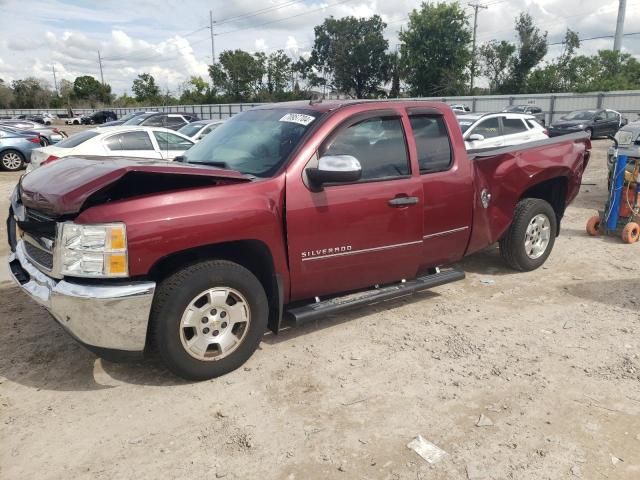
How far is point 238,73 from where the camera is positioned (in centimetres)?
6956

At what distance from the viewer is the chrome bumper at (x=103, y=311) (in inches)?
117

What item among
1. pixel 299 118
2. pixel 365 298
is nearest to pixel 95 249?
pixel 299 118

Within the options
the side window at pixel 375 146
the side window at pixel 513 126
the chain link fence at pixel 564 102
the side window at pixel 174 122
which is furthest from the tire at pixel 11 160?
the side window at pixel 375 146

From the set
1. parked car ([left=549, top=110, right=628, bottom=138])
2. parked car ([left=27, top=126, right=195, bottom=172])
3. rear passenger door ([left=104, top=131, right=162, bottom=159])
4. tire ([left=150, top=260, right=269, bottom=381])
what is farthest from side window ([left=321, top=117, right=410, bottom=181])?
parked car ([left=549, top=110, right=628, bottom=138])

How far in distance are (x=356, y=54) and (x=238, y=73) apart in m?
16.1

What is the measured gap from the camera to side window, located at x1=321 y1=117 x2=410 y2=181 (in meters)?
3.93

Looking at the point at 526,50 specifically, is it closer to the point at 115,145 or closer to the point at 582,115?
the point at 582,115

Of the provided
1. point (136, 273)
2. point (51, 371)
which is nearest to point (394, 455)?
point (136, 273)

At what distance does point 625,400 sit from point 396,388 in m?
1.43

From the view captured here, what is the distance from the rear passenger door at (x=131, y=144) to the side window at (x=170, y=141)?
248mm

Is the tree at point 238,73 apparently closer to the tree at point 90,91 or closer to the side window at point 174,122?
the tree at point 90,91

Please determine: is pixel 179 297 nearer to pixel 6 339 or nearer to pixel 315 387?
pixel 315 387

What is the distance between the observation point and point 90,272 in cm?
301

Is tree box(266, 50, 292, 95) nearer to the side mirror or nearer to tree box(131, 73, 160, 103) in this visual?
tree box(131, 73, 160, 103)
